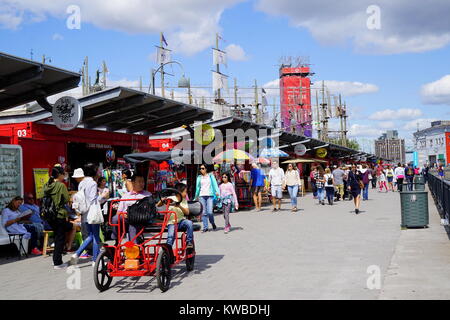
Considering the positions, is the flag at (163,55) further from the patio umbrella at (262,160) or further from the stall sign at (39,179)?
the stall sign at (39,179)

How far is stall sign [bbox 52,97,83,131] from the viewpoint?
498 inches

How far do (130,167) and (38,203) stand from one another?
4836 millimetres

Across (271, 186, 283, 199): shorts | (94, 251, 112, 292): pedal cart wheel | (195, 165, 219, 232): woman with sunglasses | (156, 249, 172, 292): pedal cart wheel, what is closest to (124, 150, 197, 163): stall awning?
(195, 165, 219, 232): woman with sunglasses

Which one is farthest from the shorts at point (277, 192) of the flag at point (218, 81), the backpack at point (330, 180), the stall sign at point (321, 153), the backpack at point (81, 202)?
the flag at point (218, 81)

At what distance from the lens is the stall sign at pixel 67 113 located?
12648 mm

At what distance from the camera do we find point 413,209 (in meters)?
12.9

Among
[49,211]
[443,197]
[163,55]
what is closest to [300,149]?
[163,55]

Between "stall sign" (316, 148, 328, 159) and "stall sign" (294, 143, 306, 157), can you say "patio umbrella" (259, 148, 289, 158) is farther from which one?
"stall sign" (316, 148, 328, 159)

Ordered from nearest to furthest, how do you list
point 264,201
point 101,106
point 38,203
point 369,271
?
point 369,271
point 38,203
point 101,106
point 264,201

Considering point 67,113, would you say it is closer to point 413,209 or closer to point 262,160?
point 413,209
